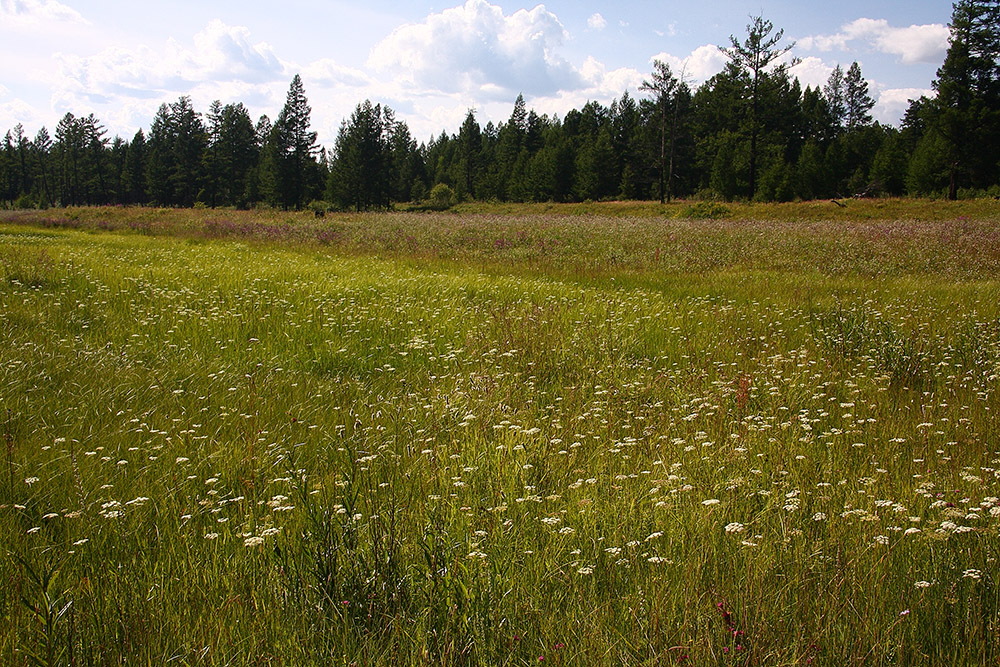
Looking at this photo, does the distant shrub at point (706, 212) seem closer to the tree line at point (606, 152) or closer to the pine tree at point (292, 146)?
the tree line at point (606, 152)

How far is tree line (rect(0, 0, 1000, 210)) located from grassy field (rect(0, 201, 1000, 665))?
46.3 m

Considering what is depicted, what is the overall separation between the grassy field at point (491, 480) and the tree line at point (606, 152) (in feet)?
152

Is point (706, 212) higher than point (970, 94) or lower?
lower

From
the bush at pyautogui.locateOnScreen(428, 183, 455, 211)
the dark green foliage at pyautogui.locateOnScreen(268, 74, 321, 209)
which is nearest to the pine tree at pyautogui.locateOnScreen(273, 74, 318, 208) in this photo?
the dark green foliage at pyautogui.locateOnScreen(268, 74, 321, 209)

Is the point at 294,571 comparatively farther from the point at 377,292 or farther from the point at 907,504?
the point at 377,292

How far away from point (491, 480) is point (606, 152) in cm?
7268

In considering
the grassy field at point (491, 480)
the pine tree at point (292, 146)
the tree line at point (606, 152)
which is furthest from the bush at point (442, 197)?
the grassy field at point (491, 480)

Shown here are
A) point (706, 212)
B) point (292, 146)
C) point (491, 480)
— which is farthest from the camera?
point (292, 146)

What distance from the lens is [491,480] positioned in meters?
3.07

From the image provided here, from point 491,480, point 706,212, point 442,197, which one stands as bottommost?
point 491,480

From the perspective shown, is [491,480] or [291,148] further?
[291,148]

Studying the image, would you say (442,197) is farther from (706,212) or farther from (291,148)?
(706,212)

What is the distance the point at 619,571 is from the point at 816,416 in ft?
9.02

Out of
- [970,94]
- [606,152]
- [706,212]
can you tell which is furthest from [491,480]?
[606,152]
